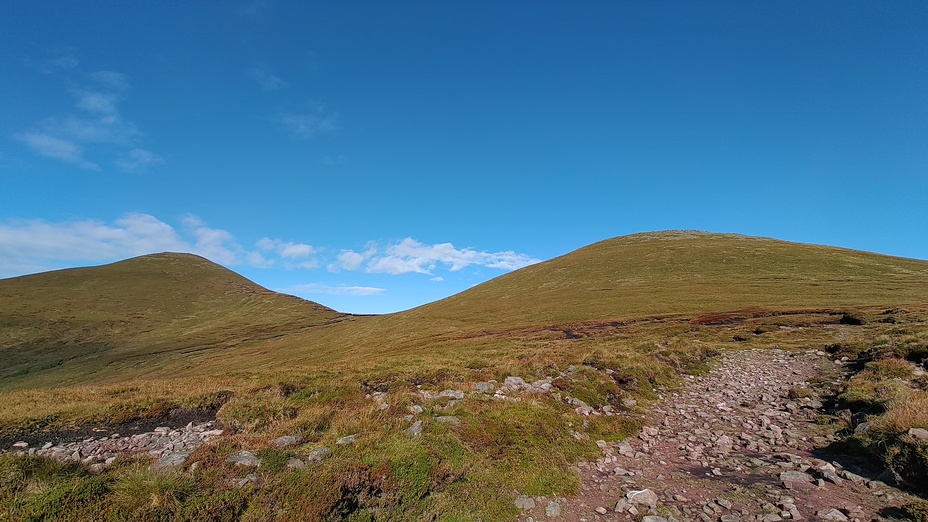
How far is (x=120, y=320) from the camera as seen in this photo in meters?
138

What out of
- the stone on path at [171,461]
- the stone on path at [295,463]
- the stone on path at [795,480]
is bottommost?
the stone on path at [795,480]

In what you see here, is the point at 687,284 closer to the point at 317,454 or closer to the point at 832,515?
the point at 832,515

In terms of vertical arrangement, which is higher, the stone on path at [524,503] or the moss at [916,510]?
the moss at [916,510]

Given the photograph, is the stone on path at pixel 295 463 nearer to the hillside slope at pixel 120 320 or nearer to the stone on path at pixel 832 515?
the stone on path at pixel 832 515

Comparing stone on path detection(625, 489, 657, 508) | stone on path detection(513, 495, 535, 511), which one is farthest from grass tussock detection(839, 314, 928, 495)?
stone on path detection(513, 495, 535, 511)

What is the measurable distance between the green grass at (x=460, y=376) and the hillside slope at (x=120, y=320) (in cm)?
150

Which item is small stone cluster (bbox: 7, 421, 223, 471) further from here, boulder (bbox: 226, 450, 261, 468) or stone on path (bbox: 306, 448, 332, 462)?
stone on path (bbox: 306, 448, 332, 462)

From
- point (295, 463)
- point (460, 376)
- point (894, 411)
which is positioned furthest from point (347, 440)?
point (894, 411)

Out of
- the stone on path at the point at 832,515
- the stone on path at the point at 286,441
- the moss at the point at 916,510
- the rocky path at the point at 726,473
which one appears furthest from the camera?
the stone on path at the point at 286,441

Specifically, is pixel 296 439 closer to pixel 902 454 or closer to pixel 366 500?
pixel 366 500

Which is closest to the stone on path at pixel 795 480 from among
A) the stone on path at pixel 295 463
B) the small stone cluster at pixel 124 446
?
the stone on path at pixel 295 463

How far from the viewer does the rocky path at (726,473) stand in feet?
26.7

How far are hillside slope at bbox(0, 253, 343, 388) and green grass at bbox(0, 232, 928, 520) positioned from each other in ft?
4.92

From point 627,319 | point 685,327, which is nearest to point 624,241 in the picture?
point 627,319
